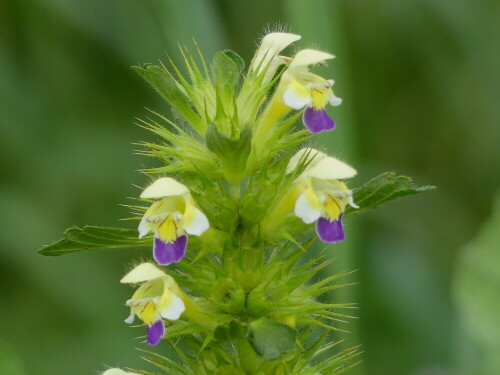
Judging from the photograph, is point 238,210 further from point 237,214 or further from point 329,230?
point 329,230

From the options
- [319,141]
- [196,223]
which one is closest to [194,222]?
[196,223]

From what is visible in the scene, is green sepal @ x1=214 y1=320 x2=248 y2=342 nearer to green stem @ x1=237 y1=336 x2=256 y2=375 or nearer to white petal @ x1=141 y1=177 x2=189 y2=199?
green stem @ x1=237 y1=336 x2=256 y2=375

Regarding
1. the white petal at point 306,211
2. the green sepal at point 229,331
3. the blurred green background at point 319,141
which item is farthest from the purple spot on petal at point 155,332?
the blurred green background at point 319,141

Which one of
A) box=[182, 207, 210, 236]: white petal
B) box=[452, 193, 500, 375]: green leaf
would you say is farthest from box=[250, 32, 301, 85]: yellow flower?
box=[452, 193, 500, 375]: green leaf

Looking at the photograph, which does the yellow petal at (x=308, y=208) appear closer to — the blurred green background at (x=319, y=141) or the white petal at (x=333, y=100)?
the white petal at (x=333, y=100)

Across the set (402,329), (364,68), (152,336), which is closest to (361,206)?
(152,336)

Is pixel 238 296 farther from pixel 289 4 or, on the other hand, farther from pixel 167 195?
pixel 289 4
